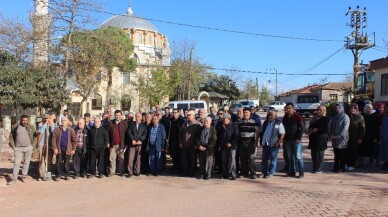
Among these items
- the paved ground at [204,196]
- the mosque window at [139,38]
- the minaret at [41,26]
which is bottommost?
the paved ground at [204,196]

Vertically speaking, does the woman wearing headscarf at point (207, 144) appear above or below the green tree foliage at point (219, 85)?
below

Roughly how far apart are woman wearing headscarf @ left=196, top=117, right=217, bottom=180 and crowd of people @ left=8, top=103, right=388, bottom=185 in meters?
0.02

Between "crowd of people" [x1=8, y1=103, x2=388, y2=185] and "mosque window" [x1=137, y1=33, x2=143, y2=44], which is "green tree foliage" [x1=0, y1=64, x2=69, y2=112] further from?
"mosque window" [x1=137, y1=33, x2=143, y2=44]

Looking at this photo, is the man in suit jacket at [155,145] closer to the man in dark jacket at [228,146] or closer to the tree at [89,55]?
the man in dark jacket at [228,146]

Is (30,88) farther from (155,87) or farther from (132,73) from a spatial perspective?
(132,73)

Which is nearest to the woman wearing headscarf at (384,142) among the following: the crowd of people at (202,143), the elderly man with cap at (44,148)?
the crowd of people at (202,143)

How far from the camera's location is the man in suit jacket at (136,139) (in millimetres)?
10078

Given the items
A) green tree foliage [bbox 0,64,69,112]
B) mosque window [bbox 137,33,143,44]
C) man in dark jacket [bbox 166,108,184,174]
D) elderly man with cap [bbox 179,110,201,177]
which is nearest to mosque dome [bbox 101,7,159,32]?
mosque window [bbox 137,33,143,44]

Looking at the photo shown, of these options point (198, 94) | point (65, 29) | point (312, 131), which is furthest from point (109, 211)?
point (198, 94)

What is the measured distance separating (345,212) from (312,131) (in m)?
3.44

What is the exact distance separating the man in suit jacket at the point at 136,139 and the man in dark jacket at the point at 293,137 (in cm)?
368

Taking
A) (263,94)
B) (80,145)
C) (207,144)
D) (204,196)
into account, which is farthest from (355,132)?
(263,94)

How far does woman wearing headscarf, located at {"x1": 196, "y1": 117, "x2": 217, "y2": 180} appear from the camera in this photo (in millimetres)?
9484

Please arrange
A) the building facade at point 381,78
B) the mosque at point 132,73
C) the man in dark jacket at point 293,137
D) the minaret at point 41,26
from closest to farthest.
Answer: the man in dark jacket at point 293,137
the minaret at point 41,26
the building facade at point 381,78
the mosque at point 132,73
